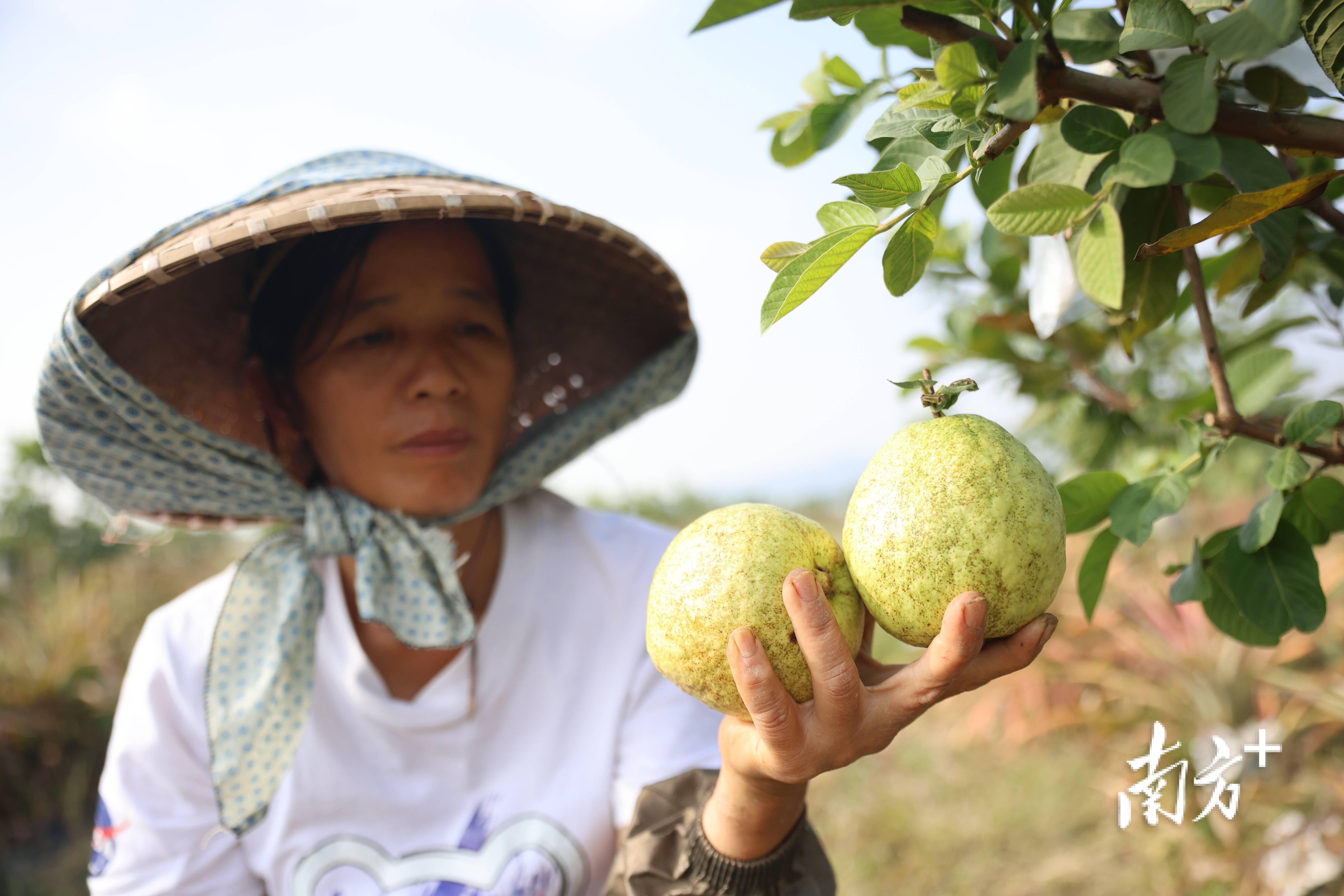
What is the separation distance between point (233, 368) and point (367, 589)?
770mm

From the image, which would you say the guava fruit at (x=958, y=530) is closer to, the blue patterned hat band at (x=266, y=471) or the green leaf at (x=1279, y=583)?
the green leaf at (x=1279, y=583)

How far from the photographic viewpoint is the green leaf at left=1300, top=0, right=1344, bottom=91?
79cm

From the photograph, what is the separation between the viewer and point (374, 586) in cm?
171

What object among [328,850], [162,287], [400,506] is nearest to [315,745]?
[328,850]

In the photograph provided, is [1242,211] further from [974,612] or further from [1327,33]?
[974,612]

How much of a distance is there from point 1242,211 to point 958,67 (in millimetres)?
329

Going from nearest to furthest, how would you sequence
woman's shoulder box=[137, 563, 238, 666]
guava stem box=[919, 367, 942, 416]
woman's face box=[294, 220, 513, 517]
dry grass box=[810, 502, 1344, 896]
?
guava stem box=[919, 367, 942, 416]
woman's face box=[294, 220, 513, 517]
woman's shoulder box=[137, 563, 238, 666]
dry grass box=[810, 502, 1344, 896]

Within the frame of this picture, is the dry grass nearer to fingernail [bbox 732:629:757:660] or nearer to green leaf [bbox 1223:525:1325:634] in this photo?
green leaf [bbox 1223:525:1325:634]

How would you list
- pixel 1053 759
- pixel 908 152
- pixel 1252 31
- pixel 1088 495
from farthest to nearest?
pixel 1053 759
pixel 1088 495
pixel 908 152
pixel 1252 31

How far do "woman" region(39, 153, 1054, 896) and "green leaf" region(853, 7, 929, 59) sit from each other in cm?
71

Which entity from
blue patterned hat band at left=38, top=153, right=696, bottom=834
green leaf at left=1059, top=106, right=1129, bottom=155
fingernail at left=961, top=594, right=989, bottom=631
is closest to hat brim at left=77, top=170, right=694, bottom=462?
blue patterned hat band at left=38, top=153, right=696, bottom=834

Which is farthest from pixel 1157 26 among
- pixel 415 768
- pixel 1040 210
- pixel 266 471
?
pixel 415 768

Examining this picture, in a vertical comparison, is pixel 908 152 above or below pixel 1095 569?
above

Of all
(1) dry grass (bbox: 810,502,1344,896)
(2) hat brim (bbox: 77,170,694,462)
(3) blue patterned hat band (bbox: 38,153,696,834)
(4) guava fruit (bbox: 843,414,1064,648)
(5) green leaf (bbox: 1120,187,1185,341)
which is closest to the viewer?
(4) guava fruit (bbox: 843,414,1064,648)
